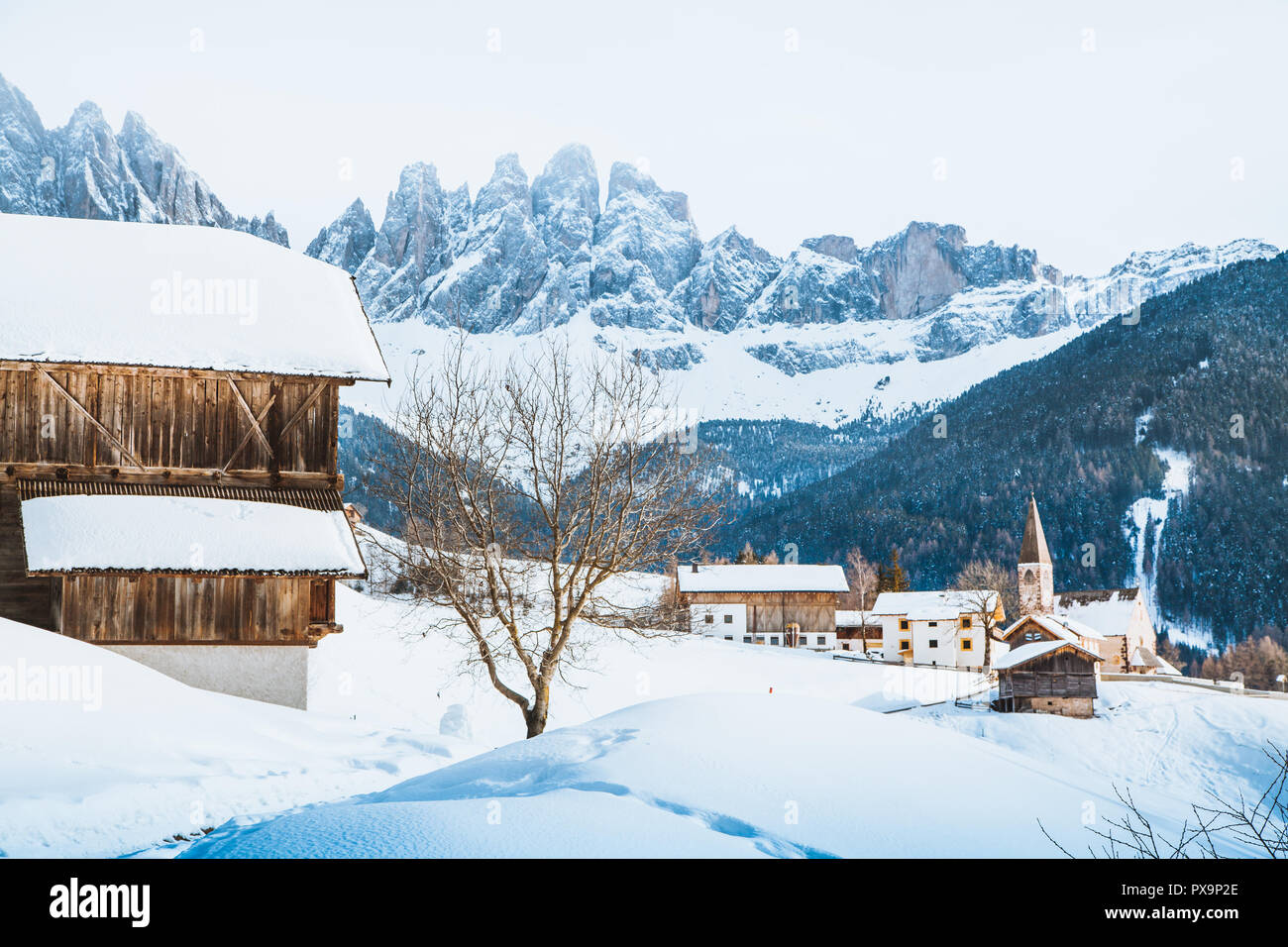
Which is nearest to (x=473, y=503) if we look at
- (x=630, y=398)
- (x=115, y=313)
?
(x=630, y=398)

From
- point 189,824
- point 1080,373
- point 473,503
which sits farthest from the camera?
point 1080,373

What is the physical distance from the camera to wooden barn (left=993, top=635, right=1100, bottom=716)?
2242 inches

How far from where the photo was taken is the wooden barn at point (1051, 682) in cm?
5694

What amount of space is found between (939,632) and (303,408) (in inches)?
2436

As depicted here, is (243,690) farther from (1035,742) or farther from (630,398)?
(1035,742)

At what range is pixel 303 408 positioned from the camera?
24.4 meters

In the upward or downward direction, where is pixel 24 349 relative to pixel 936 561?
upward

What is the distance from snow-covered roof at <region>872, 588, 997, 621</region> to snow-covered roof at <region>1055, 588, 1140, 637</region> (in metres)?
27.1

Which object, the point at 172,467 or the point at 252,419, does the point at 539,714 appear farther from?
the point at 172,467

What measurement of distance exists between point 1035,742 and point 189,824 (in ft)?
161

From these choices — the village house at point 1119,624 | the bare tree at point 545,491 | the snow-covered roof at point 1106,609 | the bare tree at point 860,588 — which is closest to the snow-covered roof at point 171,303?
the bare tree at point 545,491

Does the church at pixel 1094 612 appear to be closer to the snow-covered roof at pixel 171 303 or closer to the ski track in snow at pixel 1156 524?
the ski track in snow at pixel 1156 524

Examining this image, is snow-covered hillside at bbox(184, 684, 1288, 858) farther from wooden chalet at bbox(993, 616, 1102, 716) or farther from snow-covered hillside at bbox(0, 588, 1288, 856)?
wooden chalet at bbox(993, 616, 1102, 716)

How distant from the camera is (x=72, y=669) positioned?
583 inches
